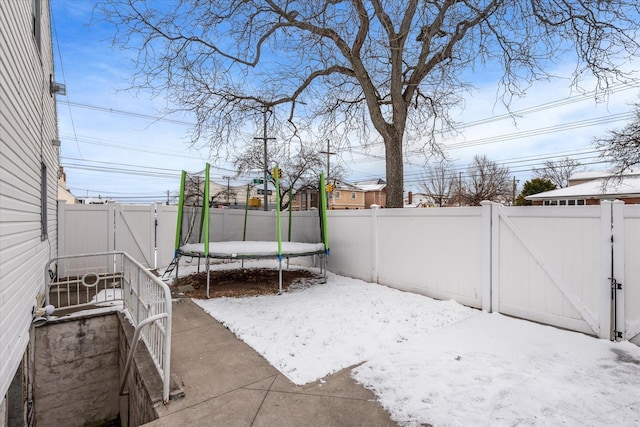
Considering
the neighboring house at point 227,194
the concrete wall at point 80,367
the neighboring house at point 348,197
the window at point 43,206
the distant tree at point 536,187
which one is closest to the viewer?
the concrete wall at point 80,367

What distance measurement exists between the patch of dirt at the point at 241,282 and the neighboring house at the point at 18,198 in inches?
92.9

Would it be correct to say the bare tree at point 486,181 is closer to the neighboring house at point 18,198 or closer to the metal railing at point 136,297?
the metal railing at point 136,297

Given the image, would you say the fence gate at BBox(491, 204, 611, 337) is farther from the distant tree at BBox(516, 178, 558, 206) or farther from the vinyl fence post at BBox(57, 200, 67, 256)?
the distant tree at BBox(516, 178, 558, 206)

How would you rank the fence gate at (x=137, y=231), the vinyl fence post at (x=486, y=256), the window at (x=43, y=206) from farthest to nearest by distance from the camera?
the fence gate at (x=137, y=231) → the window at (x=43, y=206) → the vinyl fence post at (x=486, y=256)

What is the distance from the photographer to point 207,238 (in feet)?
19.2

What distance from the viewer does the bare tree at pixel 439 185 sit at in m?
33.5

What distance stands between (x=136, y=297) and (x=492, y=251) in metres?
4.77

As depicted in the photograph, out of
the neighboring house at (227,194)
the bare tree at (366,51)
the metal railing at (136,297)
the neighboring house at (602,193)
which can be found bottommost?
the metal railing at (136,297)

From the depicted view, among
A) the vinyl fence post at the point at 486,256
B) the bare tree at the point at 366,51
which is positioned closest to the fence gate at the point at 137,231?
the bare tree at the point at 366,51

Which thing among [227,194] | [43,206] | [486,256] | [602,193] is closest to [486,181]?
[602,193]

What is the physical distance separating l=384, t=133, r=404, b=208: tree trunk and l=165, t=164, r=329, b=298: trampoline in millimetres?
1444

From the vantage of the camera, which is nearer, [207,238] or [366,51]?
[207,238]

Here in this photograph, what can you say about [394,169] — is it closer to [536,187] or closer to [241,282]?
[241,282]

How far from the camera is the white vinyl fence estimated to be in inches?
139
